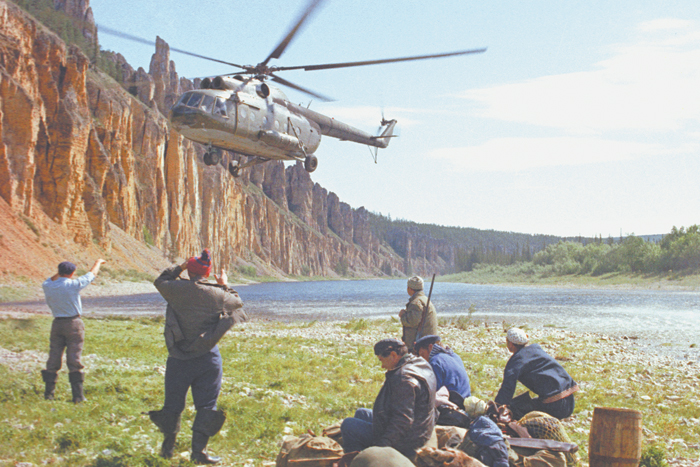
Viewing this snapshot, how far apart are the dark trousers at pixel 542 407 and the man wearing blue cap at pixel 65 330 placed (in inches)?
234

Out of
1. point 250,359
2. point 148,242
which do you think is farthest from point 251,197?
point 250,359

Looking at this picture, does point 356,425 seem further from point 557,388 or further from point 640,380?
point 640,380

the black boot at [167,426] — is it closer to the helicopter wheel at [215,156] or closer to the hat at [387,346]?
the hat at [387,346]

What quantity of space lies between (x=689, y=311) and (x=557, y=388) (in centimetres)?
4275

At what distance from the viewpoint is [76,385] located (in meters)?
8.10

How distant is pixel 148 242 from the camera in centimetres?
9119

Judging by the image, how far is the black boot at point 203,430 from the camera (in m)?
6.24

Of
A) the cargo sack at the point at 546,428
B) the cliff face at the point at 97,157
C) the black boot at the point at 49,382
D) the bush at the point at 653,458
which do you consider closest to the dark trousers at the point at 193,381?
the black boot at the point at 49,382

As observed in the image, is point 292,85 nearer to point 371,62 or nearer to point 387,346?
point 371,62

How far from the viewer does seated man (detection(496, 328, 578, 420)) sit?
7109 mm

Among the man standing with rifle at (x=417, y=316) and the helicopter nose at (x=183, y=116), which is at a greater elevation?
the helicopter nose at (x=183, y=116)

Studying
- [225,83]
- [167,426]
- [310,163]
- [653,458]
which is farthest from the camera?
[310,163]

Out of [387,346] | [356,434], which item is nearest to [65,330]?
[356,434]

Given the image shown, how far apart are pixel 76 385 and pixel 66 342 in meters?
0.63
